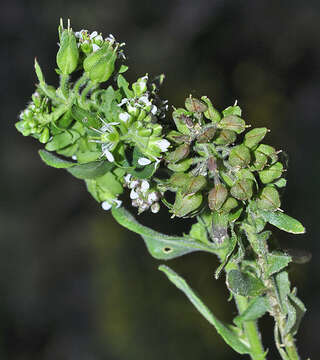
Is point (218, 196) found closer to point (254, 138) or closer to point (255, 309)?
point (254, 138)

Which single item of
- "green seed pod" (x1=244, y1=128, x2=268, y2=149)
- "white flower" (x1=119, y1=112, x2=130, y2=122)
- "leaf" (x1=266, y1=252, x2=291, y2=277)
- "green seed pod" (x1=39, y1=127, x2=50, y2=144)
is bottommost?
"leaf" (x1=266, y1=252, x2=291, y2=277)

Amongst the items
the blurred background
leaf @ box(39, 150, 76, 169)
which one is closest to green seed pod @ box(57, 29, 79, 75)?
leaf @ box(39, 150, 76, 169)

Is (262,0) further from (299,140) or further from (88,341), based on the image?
(88,341)

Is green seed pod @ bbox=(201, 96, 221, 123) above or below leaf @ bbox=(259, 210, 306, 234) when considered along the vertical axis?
above

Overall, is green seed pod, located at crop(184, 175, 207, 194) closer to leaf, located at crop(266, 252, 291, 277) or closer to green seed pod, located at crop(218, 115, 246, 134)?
green seed pod, located at crop(218, 115, 246, 134)

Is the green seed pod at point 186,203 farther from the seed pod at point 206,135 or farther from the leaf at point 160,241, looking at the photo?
the leaf at point 160,241

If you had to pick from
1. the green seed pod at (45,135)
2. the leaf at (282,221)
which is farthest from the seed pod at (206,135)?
the green seed pod at (45,135)

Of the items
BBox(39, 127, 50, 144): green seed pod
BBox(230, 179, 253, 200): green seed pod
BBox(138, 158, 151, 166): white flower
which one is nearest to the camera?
BBox(230, 179, 253, 200): green seed pod

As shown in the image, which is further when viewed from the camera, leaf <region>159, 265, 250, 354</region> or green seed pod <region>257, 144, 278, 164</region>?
leaf <region>159, 265, 250, 354</region>
